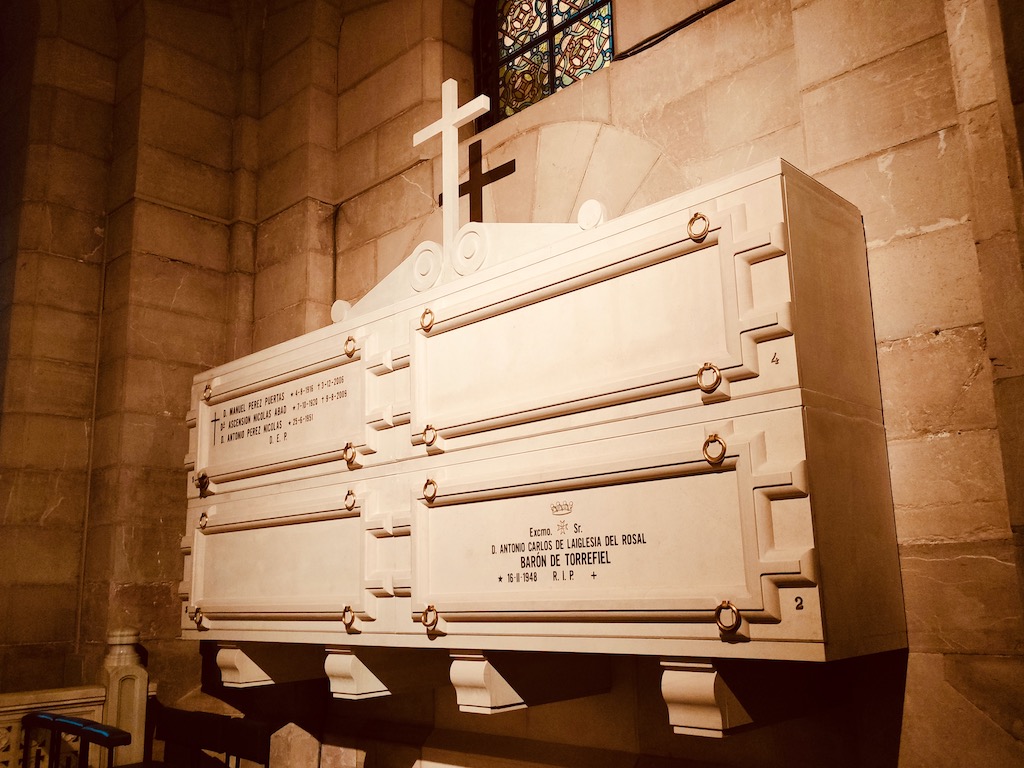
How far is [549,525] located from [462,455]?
0.45 meters

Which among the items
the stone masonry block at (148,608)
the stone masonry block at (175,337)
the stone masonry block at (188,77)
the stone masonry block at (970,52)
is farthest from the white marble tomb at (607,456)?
the stone masonry block at (188,77)

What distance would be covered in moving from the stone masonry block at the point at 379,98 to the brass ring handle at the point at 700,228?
2512 mm

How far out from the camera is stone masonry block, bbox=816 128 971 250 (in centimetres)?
260

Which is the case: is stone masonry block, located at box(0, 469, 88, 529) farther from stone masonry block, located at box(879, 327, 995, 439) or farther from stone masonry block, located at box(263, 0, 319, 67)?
stone masonry block, located at box(879, 327, 995, 439)

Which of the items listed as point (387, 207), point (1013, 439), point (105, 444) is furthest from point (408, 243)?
point (1013, 439)

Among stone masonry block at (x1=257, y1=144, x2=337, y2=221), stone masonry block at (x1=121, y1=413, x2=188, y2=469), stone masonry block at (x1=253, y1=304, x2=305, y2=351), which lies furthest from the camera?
stone masonry block at (x1=257, y1=144, x2=337, y2=221)

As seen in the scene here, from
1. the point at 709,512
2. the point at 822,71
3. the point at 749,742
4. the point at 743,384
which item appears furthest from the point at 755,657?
the point at 822,71

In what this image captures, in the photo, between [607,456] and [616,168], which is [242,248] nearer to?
[616,168]

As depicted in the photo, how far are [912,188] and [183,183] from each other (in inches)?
159

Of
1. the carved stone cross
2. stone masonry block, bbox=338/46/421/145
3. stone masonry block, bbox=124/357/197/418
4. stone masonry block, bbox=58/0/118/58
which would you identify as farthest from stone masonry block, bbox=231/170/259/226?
the carved stone cross

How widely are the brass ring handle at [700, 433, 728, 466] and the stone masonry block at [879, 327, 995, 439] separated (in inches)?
25.5

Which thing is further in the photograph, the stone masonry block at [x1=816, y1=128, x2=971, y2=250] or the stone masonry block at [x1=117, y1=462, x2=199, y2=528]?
the stone masonry block at [x1=117, y1=462, x2=199, y2=528]

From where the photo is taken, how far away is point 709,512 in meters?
2.29

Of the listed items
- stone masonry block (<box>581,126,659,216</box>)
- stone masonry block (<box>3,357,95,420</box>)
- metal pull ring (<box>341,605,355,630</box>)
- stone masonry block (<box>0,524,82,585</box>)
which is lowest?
metal pull ring (<box>341,605,355,630</box>)
